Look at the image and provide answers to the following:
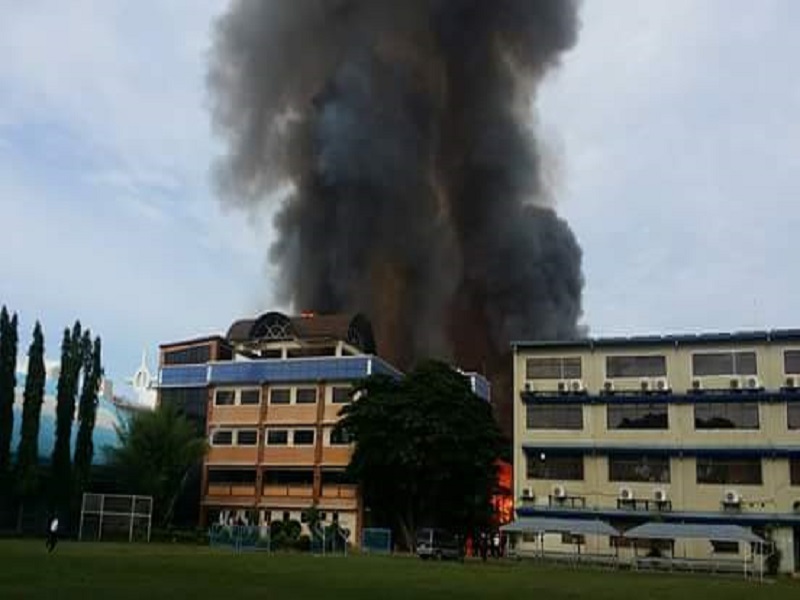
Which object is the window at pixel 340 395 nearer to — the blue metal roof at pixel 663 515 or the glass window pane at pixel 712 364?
the blue metal roof at pixel 663 515

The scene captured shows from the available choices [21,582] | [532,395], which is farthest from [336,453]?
[21,582]

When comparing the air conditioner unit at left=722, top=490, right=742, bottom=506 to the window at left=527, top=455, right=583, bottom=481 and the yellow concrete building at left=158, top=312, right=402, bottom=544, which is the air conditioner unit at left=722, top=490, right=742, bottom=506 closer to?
the window at left=527, top=455, right=583, bottom=481

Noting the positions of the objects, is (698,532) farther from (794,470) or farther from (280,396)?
(280,396)

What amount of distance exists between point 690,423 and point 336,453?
88.1 feet

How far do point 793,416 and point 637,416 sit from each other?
935 centimetres

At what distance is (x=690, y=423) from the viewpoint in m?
59.6

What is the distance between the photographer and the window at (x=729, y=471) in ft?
189

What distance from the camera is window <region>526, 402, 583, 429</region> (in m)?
62.3

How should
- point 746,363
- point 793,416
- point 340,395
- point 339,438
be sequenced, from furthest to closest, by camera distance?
1. point 340,395
2. point 339,438
3. point 746,363
4. point 793,416

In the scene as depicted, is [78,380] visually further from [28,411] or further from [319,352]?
[319,352]

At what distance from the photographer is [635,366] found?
2447 inches

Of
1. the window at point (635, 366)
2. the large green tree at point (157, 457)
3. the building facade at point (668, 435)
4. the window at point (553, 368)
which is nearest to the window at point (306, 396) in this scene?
the large green tree at point (157, 457)

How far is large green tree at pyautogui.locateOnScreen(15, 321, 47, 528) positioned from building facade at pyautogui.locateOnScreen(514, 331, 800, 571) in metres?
32.6

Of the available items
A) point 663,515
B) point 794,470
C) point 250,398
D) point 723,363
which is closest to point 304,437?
point 250,398
